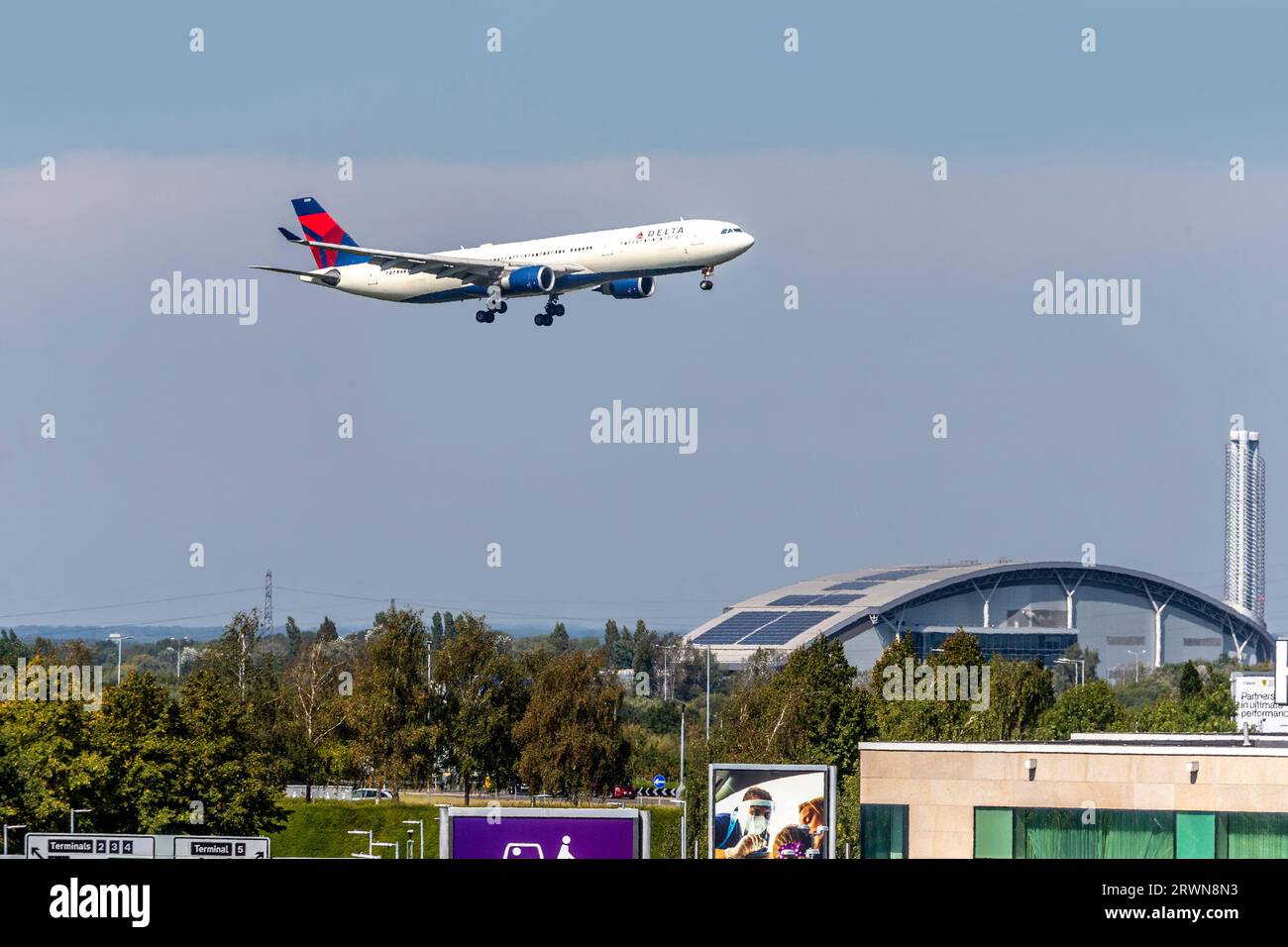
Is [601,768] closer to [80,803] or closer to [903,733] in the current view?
[903,733]

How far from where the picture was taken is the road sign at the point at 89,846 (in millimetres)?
44875

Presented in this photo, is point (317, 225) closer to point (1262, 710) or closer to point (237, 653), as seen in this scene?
point (237, 653)

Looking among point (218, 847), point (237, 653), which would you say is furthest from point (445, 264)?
point (218, 847)

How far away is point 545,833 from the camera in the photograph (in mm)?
42125

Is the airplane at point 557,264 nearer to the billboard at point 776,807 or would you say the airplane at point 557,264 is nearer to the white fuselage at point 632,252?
the white fuselage at point 632,252

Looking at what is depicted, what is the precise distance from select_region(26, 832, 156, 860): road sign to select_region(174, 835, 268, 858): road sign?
91 centimetres

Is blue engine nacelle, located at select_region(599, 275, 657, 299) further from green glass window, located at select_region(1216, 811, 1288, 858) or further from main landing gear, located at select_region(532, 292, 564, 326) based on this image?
green glass window, located at select_region(1216, 811, 1288, 858)

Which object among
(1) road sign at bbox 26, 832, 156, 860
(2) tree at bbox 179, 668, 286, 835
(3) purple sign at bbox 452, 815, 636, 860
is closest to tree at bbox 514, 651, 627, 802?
(2) tree at bbox 179, 668, 286, 835

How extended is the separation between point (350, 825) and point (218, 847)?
6365cm

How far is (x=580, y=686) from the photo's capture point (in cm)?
11775

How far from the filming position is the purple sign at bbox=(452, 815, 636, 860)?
41.6 meters

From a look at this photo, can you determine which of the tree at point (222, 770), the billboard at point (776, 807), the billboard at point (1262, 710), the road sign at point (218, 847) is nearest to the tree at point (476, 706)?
the tree at point (222, 770)
